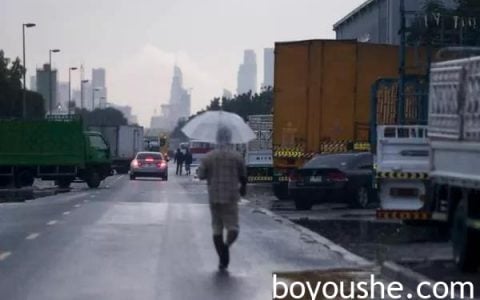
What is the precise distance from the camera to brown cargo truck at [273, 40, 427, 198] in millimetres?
37344

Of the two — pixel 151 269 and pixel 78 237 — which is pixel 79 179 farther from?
pixel 151 269

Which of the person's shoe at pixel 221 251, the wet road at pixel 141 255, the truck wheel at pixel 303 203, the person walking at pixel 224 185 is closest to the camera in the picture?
the wet road at pixel 141 255

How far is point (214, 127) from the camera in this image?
19.6m

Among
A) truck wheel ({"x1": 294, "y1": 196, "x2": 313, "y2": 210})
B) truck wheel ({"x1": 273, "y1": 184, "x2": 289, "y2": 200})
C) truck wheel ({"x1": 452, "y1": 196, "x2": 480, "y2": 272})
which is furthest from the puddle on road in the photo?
truck wheel ({"x1": 273, "y1": 184, "x2": 289, "y2": 200})

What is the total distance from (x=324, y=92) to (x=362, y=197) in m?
4.46

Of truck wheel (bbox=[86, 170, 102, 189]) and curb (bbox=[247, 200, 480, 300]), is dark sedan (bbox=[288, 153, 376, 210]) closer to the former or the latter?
curb (bbox=[247, 200, 480, 300])

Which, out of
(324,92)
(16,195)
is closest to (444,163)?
(324,92)

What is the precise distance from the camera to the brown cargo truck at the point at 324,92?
37344 millimetres

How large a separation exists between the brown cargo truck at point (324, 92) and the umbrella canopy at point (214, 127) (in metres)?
17.8

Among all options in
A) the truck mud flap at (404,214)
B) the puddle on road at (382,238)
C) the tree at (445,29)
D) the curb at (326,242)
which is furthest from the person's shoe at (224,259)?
the tree at (445,29)

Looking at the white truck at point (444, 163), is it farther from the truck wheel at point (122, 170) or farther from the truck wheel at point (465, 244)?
the truck wheel at point (122, 170)

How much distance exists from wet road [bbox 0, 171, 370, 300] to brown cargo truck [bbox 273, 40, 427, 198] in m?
5.87

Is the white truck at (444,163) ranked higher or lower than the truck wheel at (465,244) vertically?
higher

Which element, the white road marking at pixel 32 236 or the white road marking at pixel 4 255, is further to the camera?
the white road marking at pixel 32 236
